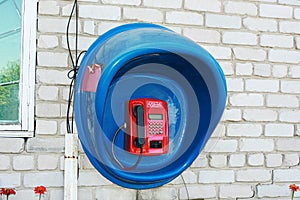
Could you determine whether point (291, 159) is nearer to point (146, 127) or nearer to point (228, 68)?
point (228, 68)

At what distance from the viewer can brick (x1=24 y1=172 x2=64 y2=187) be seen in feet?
7.25

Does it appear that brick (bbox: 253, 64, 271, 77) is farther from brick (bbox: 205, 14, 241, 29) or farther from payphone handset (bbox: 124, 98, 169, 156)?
payphone handset (bbox: 124, 98, 169, 156)

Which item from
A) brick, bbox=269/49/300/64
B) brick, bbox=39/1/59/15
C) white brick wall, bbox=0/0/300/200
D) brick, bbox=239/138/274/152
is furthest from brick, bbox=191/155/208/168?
brick, bbox=39/1/59/15

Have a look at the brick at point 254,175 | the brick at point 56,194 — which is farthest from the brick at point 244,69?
the brick at point 56,194

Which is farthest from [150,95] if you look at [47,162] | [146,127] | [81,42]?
[47,162]

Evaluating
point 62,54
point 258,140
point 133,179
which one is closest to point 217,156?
point 258,140

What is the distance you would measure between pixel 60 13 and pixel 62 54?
20cm

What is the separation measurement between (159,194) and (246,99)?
693mm

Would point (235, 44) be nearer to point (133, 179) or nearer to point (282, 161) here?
point (282, 161)

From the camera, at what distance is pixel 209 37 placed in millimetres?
2451

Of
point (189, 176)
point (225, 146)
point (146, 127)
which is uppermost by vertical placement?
point (146, 127)

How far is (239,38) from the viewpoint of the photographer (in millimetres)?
2506

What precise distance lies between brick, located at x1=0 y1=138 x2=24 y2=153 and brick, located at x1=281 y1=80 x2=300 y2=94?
1426 mm

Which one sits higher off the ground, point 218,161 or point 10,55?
point 10,55
